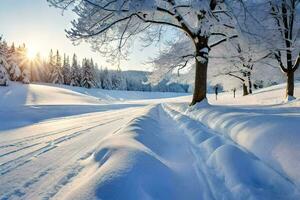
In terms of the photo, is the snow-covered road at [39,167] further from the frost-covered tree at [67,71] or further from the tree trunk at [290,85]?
the frost-covered tree at [67,71]

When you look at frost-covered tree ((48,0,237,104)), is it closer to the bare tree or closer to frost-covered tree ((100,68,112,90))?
the bare tree

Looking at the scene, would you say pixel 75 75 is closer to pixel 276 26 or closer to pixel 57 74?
pixel 57 74

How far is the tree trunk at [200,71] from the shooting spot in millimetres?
13453

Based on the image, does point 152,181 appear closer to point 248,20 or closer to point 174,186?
point 174,186

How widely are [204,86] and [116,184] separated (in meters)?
11.4

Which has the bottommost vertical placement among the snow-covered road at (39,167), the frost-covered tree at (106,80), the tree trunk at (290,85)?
the snow-covered road at (39,167)

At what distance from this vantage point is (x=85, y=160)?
167 inches

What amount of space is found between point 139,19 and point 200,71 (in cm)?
331

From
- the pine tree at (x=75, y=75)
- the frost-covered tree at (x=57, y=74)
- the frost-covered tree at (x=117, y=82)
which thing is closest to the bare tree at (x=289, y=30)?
the frost-covered tree at (x=57, y=74)

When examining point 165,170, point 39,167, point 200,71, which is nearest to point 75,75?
point 200,71

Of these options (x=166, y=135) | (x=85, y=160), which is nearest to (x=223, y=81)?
(x=166, y=135)

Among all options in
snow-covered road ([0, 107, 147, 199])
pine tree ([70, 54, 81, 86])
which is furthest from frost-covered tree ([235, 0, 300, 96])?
pine tree ([70, 54, 81, 86])

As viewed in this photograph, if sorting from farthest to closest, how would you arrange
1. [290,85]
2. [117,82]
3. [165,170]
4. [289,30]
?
[117,82] → [290,85] → [289,30] → [165,170]

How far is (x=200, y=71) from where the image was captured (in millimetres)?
13773
